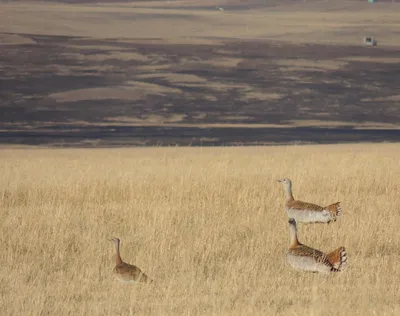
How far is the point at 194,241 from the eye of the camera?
1038 cm

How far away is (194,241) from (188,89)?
39184mm

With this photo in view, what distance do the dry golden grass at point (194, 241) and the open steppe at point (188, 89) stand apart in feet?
60.9

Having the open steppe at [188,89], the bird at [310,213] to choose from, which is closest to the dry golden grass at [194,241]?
the bird at [310,213]

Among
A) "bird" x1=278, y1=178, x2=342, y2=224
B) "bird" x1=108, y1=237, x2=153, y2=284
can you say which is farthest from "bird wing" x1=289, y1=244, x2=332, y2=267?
"bird" x1=278, y1=178, x2=342, y2=224

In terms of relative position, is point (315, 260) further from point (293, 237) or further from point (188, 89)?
point (188, 89)

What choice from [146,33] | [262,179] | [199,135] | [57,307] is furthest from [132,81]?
[57,307]

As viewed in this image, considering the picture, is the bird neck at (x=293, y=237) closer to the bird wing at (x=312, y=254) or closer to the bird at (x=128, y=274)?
the bird wing at (x=312, y=254)

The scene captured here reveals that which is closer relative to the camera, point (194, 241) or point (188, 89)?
point (194, 241)

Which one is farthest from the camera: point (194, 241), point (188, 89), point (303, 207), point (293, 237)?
point (188, 89)

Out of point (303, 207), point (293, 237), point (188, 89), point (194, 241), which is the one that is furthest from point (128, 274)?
point (188, 89)

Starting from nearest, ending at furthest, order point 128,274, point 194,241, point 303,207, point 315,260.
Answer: point 128,274, point 315,260, point 194,241, point 303,207

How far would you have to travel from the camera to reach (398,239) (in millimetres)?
10484

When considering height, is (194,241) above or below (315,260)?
below

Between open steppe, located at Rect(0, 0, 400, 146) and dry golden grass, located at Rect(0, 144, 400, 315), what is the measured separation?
60.9 feet
